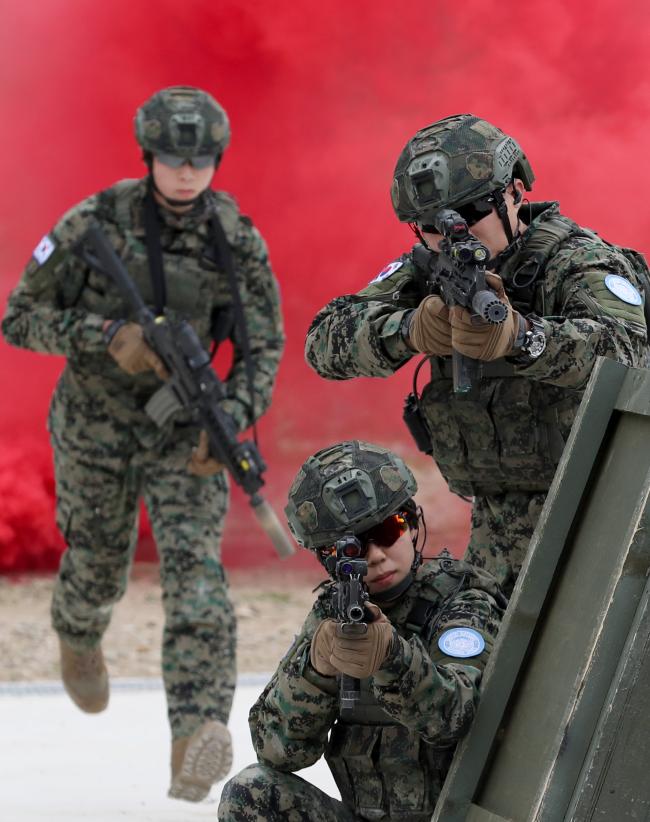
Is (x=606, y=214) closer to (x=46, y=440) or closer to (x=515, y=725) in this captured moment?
(x=46, y=440)

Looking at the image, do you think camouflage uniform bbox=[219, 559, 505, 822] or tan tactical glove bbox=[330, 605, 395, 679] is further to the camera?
camouflage uniform bbox=[219, 559, 505, 822]

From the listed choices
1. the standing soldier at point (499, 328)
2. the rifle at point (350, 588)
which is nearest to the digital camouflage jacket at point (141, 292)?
the standing soldier at point (499, 328)

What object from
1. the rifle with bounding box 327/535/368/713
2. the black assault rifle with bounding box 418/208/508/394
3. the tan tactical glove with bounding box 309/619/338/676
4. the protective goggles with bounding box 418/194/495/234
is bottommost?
the tan tactical glove with bounding box 309/619/338/676

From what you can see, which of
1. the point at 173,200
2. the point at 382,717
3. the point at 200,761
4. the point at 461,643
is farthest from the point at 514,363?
the point at 173,200

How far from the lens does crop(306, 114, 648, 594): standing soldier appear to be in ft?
11.3

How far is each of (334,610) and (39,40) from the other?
7172 mm

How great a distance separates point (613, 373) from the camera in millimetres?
2842

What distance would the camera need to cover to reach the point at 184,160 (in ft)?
18.8

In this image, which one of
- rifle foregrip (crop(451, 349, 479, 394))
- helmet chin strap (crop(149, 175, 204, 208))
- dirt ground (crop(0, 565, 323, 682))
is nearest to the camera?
rifle foregrip (crop(451, 349, 479, 394))

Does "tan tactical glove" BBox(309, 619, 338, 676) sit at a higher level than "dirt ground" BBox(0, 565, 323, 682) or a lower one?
higher

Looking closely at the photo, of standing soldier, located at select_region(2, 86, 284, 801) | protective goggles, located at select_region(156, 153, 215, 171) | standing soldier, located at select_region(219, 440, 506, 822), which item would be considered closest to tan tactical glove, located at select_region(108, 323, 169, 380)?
standing soldier, located at select_region(2, 86, 284, 801)

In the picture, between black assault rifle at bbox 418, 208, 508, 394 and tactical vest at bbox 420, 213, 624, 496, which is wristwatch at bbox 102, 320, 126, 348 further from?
black assault rifle at bbox 418, 208, 508, 394

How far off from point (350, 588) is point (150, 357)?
2912 millimetres

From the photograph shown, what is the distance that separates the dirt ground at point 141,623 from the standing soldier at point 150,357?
1.94 metres
